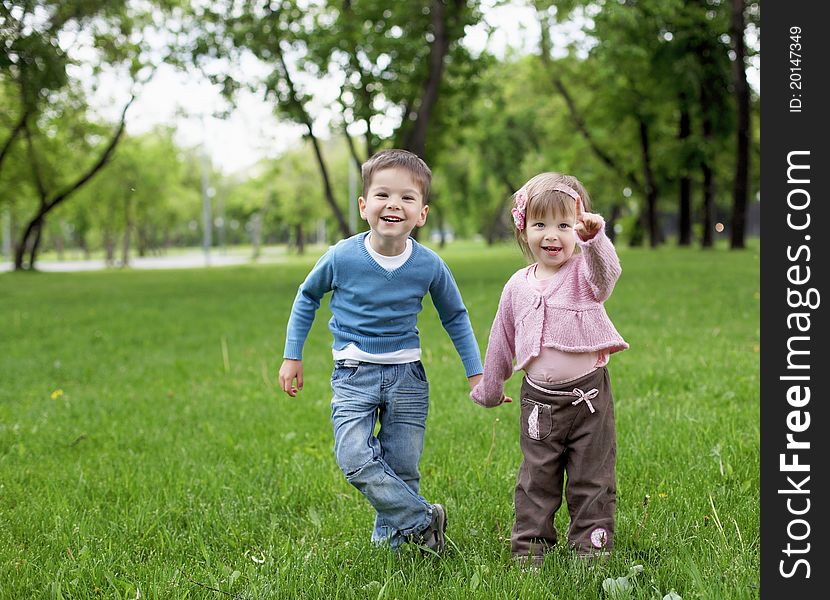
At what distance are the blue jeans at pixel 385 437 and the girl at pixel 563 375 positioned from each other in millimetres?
480

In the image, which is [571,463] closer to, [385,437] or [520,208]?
[385,437]

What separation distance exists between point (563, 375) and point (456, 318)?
66 centimetres

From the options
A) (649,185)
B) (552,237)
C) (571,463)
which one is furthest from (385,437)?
(649,185)

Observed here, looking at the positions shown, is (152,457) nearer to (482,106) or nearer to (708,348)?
(708,348)

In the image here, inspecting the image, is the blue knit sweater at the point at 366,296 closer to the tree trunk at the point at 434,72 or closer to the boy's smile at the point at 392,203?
the boy's smile at the point at 392,203

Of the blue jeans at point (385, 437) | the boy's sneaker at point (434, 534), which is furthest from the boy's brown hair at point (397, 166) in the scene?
the boy's sneaker at point (434, 534)

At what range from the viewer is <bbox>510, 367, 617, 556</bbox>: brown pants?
3.22m

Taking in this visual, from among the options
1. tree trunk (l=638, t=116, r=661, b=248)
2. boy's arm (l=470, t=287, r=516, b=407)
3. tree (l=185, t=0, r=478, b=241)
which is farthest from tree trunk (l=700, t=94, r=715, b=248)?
boy's arm (l=470, t=287, r=516, b=407)

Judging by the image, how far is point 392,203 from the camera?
3.38 meters

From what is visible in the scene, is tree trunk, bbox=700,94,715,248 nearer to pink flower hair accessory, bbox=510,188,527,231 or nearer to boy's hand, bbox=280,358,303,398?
pink flower hair accessory, bbox=510,188,527,231

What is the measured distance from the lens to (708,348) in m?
8.22

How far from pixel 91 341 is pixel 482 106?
126ft

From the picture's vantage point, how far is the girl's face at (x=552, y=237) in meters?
3.20

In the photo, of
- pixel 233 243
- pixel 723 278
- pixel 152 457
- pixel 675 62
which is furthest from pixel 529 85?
pixel 233 243
